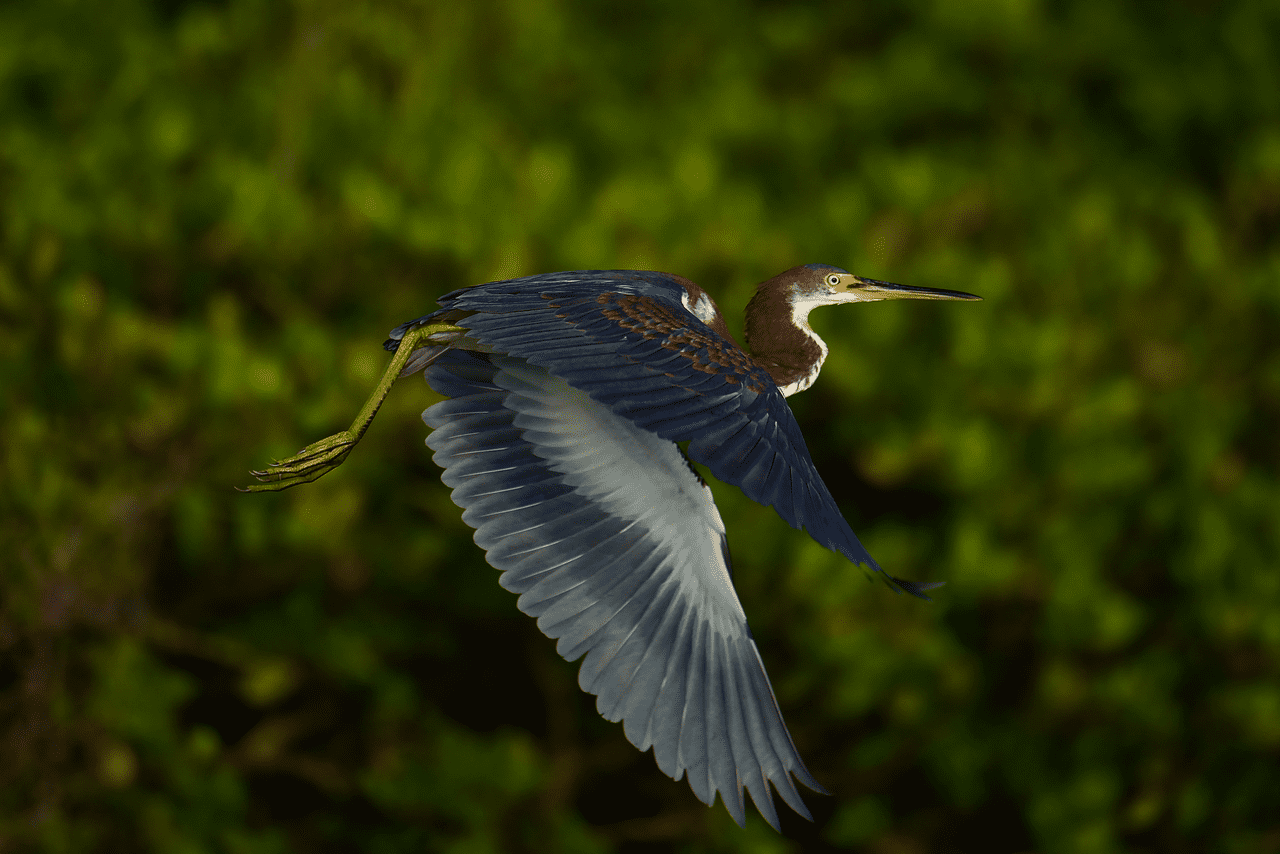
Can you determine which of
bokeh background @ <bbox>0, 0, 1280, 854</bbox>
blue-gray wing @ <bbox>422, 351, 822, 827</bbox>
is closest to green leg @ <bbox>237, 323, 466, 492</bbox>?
blue-gray wing @ <bbox>422, 351, 822, 827</bbox>

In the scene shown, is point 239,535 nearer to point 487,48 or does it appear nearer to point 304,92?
point 304,92

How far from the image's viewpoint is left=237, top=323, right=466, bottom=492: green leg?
8.85 ft

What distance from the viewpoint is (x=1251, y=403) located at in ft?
28.3

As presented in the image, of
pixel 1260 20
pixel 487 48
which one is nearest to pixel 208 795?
pixel 487 48

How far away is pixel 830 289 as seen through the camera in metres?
3.33

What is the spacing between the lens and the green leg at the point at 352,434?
8.85 feet

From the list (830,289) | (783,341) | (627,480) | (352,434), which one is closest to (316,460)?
(352,434)

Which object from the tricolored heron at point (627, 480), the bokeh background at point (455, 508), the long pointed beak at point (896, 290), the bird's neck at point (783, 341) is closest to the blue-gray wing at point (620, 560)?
the tricolored heron at point (627, 480)

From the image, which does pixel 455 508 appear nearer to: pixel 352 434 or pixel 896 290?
pixel 896 290

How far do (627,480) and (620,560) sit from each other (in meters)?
0.18

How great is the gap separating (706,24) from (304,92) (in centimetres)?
509

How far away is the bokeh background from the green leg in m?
3.40

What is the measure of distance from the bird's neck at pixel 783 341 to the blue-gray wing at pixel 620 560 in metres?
0.47

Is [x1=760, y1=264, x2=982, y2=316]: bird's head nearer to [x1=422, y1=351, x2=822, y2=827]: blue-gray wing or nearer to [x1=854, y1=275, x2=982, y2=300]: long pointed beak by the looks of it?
[x1=854, y1=275, x2=982, y2=300]: long pointed beak
